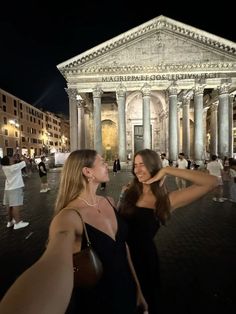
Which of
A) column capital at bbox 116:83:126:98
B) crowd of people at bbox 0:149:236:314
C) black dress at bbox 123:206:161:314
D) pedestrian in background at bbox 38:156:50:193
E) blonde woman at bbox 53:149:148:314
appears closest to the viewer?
crowd of people at bbox 0:149:236:314

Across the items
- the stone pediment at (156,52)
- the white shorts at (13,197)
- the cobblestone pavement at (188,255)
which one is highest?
the stone pediment at (156,52)

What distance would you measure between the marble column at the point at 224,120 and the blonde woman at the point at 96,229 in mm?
24356

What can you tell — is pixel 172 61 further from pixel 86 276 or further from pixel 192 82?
pixel 86 276

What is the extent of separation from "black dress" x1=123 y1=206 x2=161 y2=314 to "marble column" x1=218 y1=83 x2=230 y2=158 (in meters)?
23.9

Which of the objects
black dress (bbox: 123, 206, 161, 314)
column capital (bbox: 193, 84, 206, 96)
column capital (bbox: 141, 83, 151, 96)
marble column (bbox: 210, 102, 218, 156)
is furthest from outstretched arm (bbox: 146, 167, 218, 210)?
marble column (bbox: 210, 102, 218, 156)

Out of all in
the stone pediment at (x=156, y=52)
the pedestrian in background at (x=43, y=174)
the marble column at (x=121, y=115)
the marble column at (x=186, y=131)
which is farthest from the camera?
the marble column at (x=186, y=131)

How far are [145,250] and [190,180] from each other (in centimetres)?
76

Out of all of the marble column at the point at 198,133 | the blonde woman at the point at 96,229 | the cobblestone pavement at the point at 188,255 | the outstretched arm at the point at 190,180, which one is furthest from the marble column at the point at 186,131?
the blonde woman at the point at 96,229

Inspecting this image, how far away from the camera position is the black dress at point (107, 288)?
1551 millimetres

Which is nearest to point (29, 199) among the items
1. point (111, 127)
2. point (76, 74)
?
point (76, 74)

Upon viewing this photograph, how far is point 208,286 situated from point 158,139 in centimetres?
3150

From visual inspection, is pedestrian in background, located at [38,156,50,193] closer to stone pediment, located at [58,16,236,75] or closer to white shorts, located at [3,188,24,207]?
white shorts, located at [3,188,24,207]

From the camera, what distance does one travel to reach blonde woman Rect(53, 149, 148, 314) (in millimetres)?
1536

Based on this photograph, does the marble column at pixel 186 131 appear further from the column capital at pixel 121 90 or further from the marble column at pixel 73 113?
the marble column at pixel 73 113
